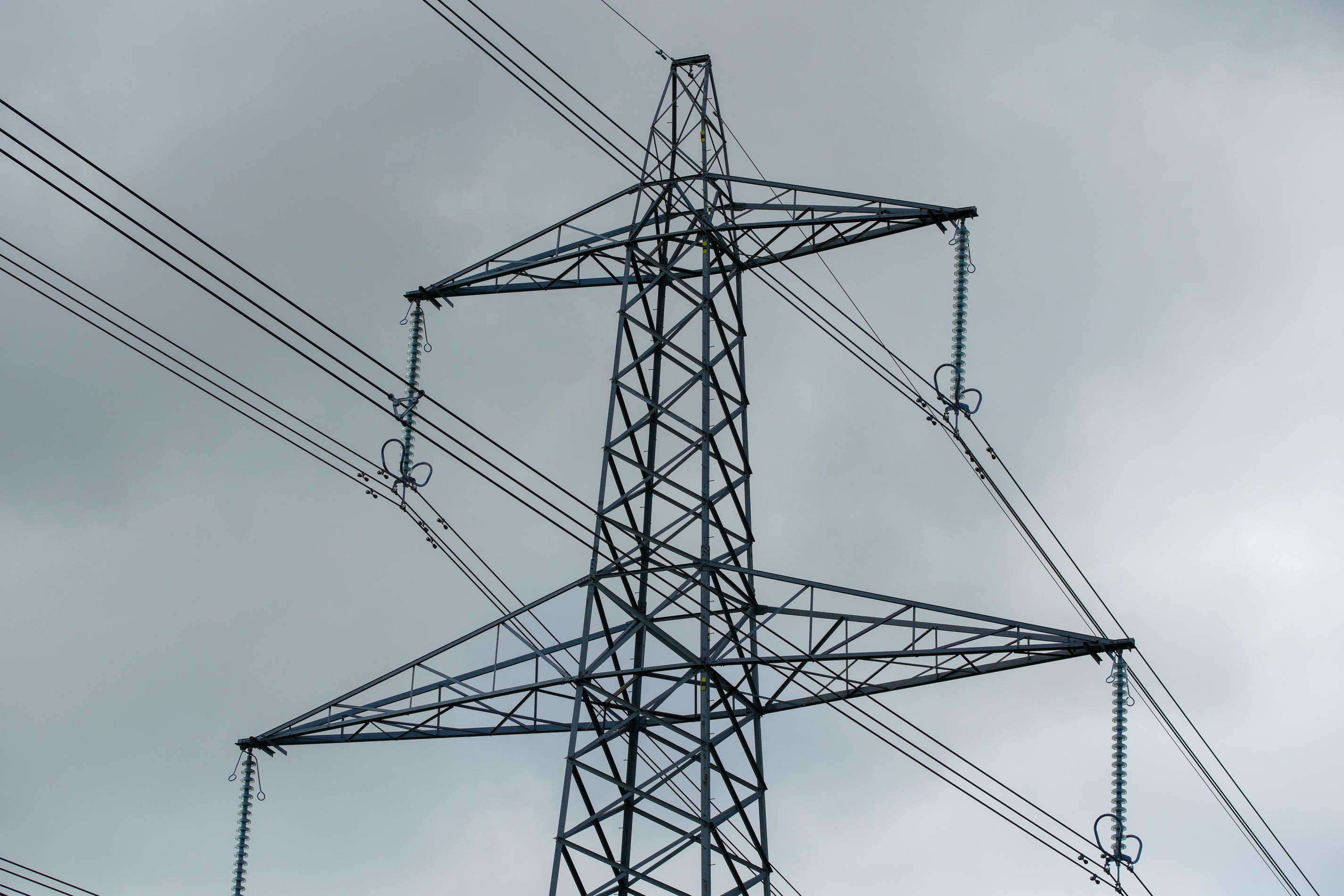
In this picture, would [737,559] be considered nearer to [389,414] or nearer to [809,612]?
[809,612]

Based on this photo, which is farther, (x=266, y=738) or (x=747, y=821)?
(x=266, y=738)

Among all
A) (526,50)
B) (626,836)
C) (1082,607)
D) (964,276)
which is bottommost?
(626,836)

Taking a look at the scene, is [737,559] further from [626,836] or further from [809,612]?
[626,836]

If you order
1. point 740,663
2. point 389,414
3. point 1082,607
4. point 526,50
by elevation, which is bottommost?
point 740,663

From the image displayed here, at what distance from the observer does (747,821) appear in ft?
76.5

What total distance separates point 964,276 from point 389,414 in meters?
8.56

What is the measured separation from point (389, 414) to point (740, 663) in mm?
6299

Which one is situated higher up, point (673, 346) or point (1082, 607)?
point (673, 346)

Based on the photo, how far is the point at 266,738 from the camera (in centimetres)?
2564

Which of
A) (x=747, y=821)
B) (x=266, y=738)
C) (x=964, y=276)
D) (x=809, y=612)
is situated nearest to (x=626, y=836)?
(x=747, y=821)

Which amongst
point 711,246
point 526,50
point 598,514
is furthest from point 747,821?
point 526,50

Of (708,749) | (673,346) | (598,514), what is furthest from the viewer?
(673,346)

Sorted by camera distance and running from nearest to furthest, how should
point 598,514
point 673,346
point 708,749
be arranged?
point 708,749 → point 598,514 → point 673,346

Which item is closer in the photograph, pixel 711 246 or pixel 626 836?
pixel 626 836
